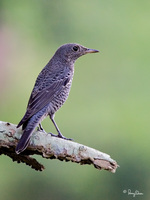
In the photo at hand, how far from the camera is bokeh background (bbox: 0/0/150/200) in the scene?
9.10 meters

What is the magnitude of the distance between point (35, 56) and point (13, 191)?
11.9ft

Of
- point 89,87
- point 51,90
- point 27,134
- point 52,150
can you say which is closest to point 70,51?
point 51,90

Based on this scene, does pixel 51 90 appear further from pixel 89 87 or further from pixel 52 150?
pixel 89 87

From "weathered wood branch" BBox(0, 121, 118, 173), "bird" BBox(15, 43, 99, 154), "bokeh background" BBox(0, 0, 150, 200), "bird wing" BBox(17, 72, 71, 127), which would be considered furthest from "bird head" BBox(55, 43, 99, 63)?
"bokeh background" BBox(0, 0, 150, 200)

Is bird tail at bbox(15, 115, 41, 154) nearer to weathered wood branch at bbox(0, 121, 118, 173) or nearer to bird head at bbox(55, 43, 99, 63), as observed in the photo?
weathered wood branch at bbox(0, 121, 118, 173)

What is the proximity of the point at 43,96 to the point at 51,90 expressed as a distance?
213 mm

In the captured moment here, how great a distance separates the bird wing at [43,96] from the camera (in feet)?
20.6

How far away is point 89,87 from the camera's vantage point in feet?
36.0

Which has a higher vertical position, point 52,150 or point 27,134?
point 27,134

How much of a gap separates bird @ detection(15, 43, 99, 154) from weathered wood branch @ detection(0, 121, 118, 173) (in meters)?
0.12

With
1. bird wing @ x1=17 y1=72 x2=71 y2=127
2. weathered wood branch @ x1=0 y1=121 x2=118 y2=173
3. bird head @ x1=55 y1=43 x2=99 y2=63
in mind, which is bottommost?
weathered wood branch @ x1=0 y1=121 x2=118 y2=173

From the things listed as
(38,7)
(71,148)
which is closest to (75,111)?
(38,7)

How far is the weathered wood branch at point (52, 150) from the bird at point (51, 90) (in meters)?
0.12

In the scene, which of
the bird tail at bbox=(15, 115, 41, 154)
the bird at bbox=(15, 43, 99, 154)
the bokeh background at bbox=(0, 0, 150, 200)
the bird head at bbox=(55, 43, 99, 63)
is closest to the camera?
the bird tail at bbox=(15, 115, 41, 154)
